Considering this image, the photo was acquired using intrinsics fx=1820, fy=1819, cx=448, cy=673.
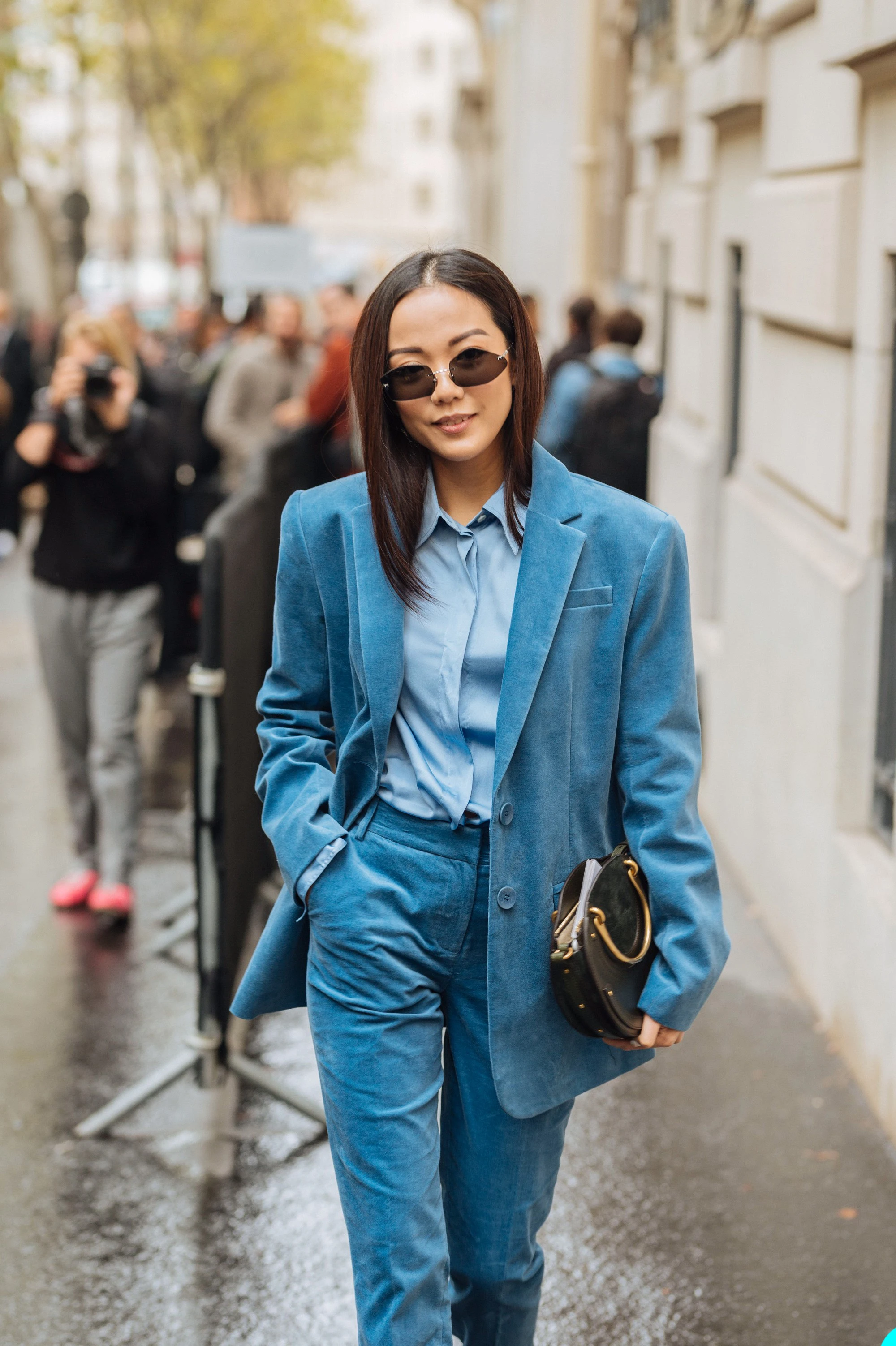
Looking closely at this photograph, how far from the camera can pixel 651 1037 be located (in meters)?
2.73

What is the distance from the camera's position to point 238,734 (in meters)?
5.02

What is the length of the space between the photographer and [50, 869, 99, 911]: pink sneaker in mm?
133

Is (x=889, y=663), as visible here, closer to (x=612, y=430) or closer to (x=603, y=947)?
(x=603, y=947)

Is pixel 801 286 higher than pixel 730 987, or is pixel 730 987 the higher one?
pixel 801 286

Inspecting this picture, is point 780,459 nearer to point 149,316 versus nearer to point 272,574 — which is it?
point 272,574

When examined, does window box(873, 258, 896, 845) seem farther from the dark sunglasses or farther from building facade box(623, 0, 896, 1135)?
the dark sunglasses

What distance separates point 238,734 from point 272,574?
1605mm

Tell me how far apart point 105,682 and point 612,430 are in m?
4.40

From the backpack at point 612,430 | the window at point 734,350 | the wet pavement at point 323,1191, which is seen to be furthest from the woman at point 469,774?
the backpack at point 612,430

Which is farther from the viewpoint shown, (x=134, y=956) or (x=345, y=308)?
(x=345, y=308)

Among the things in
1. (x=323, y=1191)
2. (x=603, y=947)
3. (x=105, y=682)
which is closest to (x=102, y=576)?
(x=105, y=682)

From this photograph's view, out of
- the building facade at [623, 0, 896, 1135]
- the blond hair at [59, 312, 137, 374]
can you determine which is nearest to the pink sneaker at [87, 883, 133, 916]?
the blond hair at [59, 312, 137, 374]

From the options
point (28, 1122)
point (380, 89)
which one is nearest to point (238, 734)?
point (28, 1122)

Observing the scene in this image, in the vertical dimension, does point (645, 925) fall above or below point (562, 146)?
below
